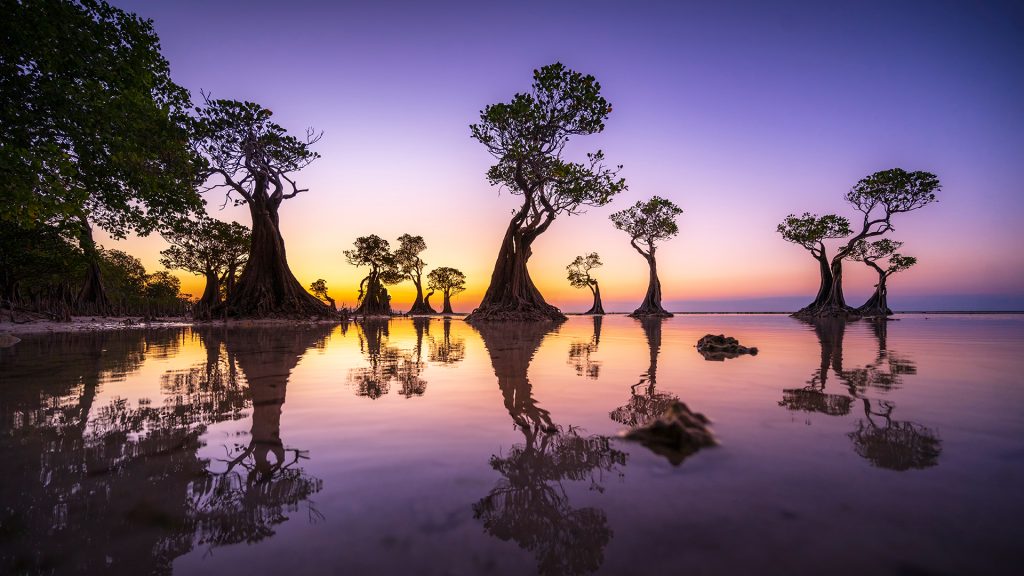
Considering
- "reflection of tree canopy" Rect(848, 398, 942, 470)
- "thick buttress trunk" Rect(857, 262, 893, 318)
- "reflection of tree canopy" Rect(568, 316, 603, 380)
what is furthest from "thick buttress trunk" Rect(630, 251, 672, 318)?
"reflection of tree canopy" Rect(848, 398, 942, 470)

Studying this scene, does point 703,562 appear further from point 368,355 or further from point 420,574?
point 368,355

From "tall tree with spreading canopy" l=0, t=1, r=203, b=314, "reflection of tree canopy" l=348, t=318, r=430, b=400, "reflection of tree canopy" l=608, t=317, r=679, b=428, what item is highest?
"tall tree with spreading canopy" l=0, t=1, r=203, b=314

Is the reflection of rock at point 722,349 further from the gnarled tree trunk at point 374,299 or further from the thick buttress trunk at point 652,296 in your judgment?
the gnarled tree trunk at point 374,299

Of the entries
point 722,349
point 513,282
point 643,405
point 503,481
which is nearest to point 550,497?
point 503,481

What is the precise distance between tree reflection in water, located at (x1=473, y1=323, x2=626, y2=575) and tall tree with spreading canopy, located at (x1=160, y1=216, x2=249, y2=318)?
48.0m

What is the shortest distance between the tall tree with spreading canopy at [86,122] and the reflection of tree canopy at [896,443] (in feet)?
46.0

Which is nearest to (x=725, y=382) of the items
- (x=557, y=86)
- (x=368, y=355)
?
(x=368, y=355)

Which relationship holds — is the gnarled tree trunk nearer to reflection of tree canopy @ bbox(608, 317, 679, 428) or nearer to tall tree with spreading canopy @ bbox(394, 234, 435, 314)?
tall tree with spreading canopy @ bbox(394, 234, 435, 314)

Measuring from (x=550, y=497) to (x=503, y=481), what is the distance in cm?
33

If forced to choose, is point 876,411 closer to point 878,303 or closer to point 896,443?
point 896,443

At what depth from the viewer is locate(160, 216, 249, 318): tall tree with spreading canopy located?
4056 centimetres

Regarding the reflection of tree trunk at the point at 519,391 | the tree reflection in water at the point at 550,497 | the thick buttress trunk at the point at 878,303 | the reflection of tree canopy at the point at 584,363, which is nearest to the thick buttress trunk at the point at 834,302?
the thick buttress trunk at the point at 878,303

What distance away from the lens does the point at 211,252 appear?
42438 mm

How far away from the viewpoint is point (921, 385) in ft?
15.9
